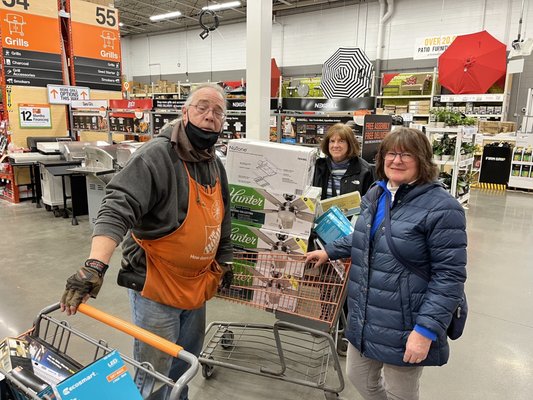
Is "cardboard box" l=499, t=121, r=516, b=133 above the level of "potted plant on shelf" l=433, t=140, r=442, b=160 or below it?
above

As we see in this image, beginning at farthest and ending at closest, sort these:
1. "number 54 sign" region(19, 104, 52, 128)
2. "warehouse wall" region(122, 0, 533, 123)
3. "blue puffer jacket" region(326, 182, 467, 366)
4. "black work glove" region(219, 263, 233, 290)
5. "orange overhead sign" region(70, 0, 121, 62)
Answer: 1. "warehouse wall" region(122, 0, 533, 123)
2. "orange overhead sign" region(70, 0, 121, 62)
3. "number 54 sign" region(19, 104, 52, 128)
4. "black work glove" region(219, 263, 233, 290)
5. "blue puffer jacket" region(326, 182, 467, 366)

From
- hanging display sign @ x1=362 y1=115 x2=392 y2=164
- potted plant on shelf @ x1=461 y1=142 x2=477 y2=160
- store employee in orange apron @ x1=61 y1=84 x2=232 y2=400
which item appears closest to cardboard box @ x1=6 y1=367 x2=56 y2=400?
store employee in orange apron @ x1=61 y1=84 x2=232 y2=400

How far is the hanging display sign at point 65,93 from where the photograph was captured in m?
7.85

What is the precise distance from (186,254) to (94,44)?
8414mm

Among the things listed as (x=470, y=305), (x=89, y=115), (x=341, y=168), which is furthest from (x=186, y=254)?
(x=89, y=115)

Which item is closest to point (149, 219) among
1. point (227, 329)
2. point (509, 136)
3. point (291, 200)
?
point (291, 200)

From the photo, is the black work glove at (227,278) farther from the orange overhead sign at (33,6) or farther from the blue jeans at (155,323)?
the orange overhead sign at (33,6)

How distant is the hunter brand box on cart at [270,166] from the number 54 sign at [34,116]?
7.12 metres

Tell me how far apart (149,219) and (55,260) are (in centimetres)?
375

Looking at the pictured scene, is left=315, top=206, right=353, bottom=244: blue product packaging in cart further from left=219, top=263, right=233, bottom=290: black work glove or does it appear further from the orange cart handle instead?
the orange cart handle

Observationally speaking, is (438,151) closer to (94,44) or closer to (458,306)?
(458,306)

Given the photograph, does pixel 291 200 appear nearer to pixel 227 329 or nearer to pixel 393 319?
pixel 393 319

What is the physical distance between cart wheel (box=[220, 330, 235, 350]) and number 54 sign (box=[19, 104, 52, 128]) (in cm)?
690

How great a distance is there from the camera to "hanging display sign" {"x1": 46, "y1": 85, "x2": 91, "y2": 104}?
25.8ft
